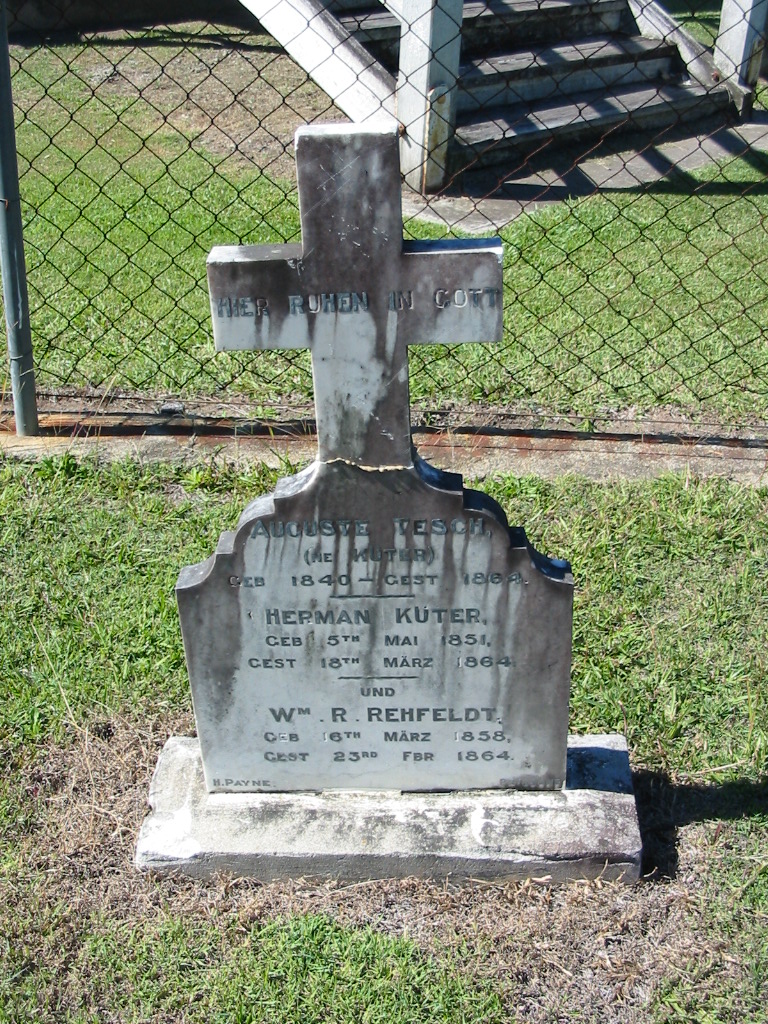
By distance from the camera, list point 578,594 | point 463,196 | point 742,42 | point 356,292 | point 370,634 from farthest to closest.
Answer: point 742,42, point 463,196, point 578,594, point 370,634, point 356,292

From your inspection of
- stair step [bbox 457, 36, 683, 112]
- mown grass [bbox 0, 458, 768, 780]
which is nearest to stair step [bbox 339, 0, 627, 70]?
stair step [bbox 457, 36, 683, 112]

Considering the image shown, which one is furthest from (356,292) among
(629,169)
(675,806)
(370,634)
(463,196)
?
(629,169)

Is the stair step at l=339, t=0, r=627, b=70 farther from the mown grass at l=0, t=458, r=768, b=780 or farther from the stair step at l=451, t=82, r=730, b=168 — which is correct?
the mown grass at l=0, t=458, r=768, b=780

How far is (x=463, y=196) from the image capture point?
633 cm

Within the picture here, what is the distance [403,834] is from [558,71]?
5717 mm

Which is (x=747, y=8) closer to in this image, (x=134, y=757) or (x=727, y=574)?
(x=727, y=574)

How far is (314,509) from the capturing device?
2410 mm

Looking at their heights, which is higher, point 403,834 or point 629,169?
point 629,169

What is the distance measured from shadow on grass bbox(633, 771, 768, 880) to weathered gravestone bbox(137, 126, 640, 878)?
0.13 m

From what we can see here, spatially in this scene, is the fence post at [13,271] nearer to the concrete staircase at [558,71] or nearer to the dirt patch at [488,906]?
the dirt patch at [488,906]

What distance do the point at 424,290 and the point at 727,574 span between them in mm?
1754

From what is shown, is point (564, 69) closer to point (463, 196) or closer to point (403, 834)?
point (463, 196)

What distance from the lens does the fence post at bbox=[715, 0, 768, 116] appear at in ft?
23.4

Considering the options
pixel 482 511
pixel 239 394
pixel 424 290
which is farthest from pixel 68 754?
pixel 239 394
